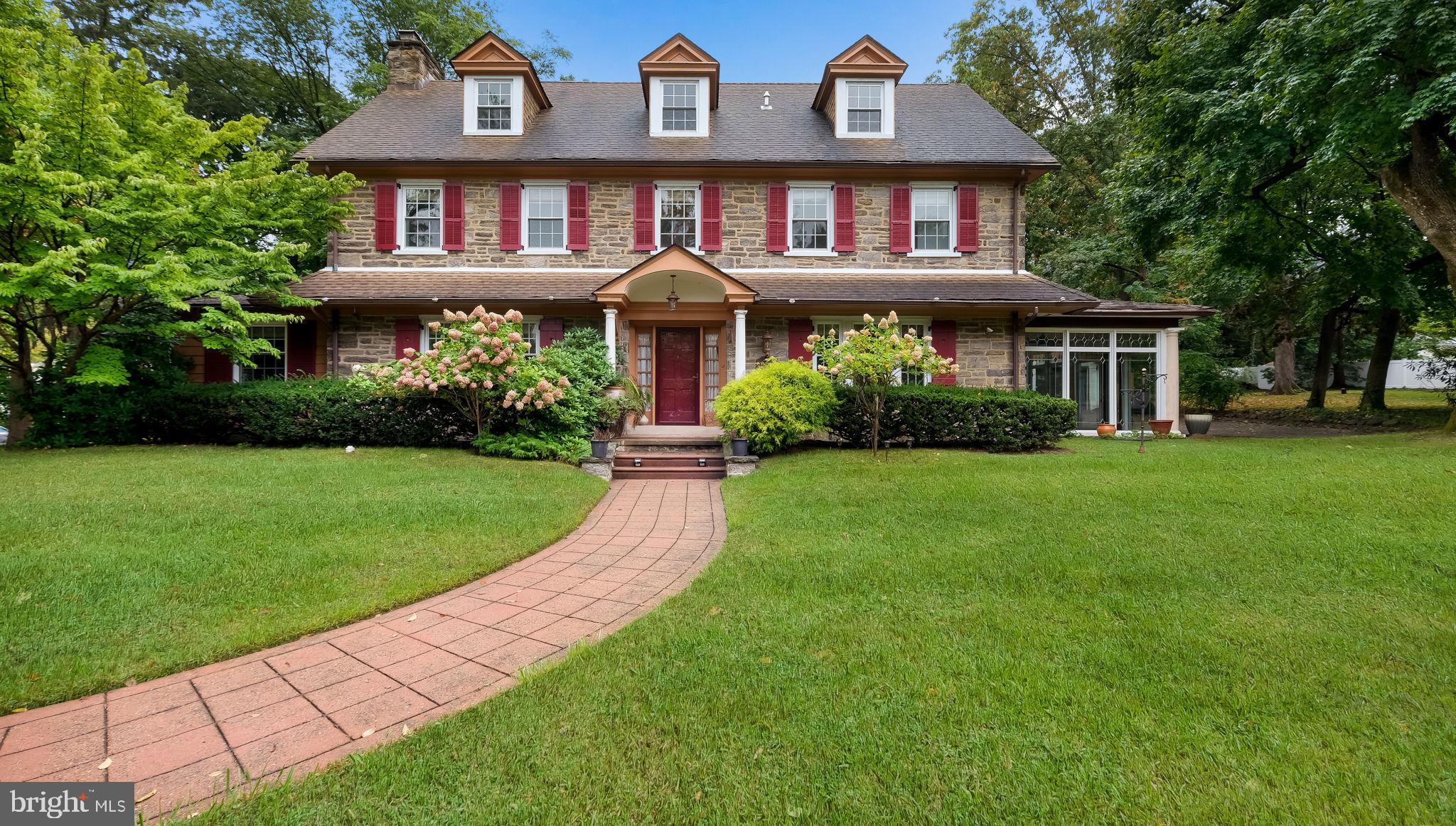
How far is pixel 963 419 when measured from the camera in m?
9.29

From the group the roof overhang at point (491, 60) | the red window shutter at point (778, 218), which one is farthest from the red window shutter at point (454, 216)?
the red window shutter at point (778, 218)

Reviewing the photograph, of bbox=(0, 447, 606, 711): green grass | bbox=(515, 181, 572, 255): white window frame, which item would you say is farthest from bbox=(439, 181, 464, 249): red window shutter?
bbox=(0, 447, 606, 711): green grass

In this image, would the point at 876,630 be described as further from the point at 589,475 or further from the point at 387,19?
the point at 387,19

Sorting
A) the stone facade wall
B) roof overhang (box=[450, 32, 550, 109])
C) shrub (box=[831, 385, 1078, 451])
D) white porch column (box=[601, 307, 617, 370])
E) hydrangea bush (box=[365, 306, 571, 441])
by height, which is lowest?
shrub (box=[831, 385, 1078, 451])

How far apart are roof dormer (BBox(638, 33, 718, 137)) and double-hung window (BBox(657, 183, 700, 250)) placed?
1.74 meters

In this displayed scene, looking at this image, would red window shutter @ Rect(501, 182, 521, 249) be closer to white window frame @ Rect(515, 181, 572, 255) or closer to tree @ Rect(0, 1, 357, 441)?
white window frame @ Rect(515, 181, 572, 255)

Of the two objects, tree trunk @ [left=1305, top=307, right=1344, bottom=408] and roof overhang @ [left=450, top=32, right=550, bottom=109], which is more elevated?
roof overhang @ [left=450, top=32, right=550, bottom=109]

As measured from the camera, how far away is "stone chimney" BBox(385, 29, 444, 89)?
14203mm

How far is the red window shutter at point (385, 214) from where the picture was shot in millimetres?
11812

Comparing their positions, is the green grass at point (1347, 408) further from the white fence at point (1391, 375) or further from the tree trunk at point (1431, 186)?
the tree trunk at point (1431, 186)

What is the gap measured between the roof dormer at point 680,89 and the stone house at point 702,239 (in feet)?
0.12

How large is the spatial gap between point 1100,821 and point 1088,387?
13.4 m

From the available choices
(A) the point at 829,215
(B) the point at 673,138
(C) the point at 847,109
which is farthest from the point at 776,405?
(C) the point at 847,109

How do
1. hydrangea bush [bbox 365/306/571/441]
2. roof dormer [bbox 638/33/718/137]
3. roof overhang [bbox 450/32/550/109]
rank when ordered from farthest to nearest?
roof dormer [bbox 638/33/718/137] < roof overhang [bbox 450/32/550/109] < hydrangea bush [bbox 365/306/571/441]
